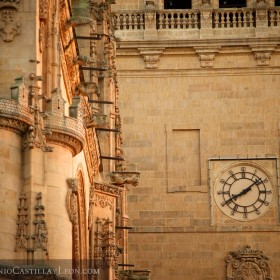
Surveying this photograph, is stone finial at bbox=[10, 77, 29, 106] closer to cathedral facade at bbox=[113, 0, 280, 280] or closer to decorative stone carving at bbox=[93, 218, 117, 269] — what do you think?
decorative stone carving at bbox=[93, 218, 117, 269]

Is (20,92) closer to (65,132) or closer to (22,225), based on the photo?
(65,132)

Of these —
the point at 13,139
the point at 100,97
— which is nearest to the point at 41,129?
the point at 13,139

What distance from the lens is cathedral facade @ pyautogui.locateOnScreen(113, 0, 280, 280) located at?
41.3 m

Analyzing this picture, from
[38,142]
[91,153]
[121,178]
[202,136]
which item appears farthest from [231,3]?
[38,142]

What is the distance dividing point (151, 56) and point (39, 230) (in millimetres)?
23996

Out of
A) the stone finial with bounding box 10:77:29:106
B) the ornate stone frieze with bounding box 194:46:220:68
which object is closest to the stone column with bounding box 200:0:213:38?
the ornate stone frieze with bounding box 194:46:220:68

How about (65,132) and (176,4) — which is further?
(176,4)

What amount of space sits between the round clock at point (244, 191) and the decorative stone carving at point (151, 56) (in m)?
3.83

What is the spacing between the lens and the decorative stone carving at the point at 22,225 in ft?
62.5

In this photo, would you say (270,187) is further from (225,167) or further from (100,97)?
(100,97)

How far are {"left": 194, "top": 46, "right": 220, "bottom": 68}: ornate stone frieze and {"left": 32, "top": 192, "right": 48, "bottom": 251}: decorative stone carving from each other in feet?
78.5

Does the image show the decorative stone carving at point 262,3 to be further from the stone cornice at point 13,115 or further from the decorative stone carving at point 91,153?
the stone cornice at point 13,115

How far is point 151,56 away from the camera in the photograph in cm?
4284

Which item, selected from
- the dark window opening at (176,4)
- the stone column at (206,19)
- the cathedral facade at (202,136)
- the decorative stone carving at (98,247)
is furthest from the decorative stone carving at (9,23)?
the dark window opening at (176,4)
